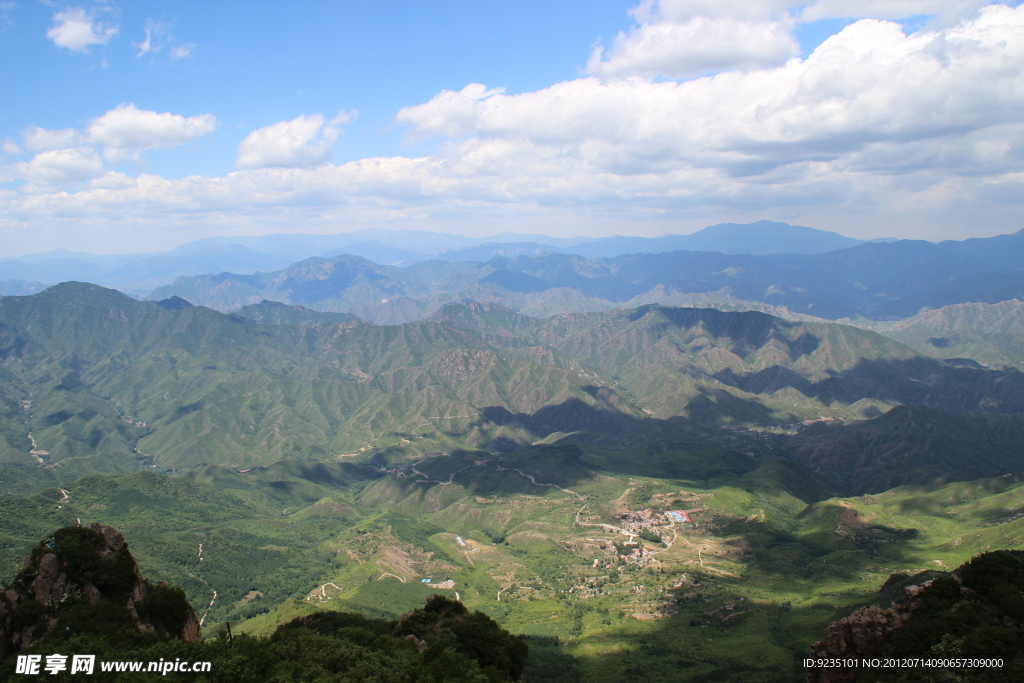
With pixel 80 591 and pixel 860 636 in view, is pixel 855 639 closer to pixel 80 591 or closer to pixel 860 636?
pixel 860 636

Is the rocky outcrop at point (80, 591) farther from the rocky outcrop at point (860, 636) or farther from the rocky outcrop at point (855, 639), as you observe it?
the rocky outcrop at point (860, 636)

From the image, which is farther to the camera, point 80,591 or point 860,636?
point 860,636

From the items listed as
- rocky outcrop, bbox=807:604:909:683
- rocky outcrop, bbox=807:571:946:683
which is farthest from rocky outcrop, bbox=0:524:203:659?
rocky outcrop, bbox=807:571:946:683

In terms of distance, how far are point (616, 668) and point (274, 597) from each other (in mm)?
118014

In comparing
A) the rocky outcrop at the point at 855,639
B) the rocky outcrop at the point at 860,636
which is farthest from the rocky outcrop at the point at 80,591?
the rocky outcrop at the point at 860,636

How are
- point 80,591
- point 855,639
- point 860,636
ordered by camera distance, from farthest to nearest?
point 855,639 < point 860,636 < point 80,591

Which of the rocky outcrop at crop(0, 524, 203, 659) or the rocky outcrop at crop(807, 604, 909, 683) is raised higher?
the rocky outcrop at crop(0, 524, 203, 659)

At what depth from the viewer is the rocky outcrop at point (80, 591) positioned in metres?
65.5

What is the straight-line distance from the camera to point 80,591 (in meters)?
71.0

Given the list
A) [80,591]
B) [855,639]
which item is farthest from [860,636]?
[80,591]

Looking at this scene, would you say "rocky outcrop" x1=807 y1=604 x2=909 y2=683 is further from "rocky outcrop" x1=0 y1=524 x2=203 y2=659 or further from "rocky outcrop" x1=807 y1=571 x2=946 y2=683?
"rocky outcrop" x1=0 y1=524 x2=203 y2=659

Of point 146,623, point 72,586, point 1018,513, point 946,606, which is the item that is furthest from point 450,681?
point 1018,513

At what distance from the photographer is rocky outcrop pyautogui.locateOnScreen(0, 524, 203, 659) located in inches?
2579

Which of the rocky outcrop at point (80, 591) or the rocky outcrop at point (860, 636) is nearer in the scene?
the rocky outcrop at point (80, 591)
